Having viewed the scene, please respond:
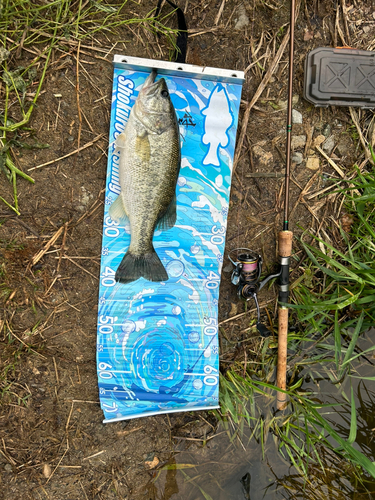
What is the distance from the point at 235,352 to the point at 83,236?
5.07 feet

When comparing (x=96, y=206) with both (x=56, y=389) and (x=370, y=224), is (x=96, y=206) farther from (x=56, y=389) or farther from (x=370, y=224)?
(x=370, y=224)

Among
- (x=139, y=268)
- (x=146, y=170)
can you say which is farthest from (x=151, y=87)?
(x=139, y=268)

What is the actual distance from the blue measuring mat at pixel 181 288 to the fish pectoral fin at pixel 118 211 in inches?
1.5

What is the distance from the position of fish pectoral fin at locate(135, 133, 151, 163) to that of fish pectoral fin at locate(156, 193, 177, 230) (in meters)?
0.38

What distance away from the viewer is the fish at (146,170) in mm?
1986

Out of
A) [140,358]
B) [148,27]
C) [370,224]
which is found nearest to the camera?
[148,27]

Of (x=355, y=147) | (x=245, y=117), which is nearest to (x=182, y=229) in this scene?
(x=245, y=117)

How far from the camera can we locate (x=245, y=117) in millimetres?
2328

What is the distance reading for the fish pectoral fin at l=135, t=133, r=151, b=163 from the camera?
6.55ft

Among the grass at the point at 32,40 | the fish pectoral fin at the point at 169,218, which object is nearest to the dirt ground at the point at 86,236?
the grass at the point at 32,40

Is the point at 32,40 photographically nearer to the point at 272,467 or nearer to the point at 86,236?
the point at 86,236

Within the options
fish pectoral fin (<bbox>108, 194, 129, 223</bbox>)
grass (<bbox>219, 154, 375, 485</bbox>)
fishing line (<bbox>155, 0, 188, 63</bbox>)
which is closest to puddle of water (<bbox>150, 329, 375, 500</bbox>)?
grass (<bbox>219, 154, 375, 485</bbox>)

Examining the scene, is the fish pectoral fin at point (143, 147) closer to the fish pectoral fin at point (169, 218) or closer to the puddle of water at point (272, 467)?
the fish pectoral fin at point (169, 218)

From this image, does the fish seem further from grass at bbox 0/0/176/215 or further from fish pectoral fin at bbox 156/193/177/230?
grass at bbox 0/0/176/215
